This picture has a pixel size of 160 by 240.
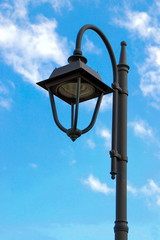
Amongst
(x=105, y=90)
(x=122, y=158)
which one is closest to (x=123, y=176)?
(x=122, y=158)

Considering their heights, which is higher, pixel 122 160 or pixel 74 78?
pixel 74 78

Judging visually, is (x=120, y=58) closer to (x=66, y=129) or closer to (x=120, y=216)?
(x=66, y=129)

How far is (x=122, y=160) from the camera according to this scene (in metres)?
6.43

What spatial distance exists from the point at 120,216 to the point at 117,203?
191 mm

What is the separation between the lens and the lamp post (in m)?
5.98

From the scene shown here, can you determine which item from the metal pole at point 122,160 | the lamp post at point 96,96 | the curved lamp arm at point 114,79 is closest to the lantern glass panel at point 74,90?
the lamp post at point 96,96

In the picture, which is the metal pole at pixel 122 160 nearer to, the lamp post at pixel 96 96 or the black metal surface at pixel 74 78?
the lamp post at pixel 96 96

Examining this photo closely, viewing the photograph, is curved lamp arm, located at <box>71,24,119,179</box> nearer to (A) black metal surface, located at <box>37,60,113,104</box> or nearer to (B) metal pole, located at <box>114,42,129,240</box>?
(B) metal pole, located at <box>114,42,129,240</box>

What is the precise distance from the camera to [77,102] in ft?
19.1

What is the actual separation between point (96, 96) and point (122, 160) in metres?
0.90

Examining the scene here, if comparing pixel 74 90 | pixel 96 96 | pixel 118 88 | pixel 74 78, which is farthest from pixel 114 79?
pixel 74 78

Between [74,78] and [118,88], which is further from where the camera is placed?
[118,88]

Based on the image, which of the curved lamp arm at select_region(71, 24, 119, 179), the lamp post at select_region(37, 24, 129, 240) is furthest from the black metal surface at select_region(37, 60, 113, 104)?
the curved lamp arm at select_region(71, 24, 119, 179)

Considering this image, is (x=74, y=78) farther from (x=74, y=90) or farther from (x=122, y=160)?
(x=122, y=160)
